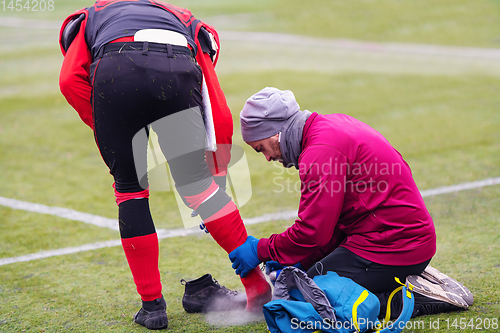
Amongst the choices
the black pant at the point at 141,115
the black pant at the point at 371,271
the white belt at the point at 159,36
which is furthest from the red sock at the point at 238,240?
the white belt at the point at 159,36

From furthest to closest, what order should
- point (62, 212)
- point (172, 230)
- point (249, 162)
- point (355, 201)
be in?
point (249, 162) → point (62, 212) → point (172, 230) → point (355, 201)

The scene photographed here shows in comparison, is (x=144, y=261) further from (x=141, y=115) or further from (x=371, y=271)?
(x=371, y=271)

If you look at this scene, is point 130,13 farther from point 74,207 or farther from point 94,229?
point 74,207

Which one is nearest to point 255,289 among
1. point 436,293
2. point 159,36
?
point 436,293

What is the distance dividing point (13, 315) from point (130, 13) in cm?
180

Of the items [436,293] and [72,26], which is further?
[436,293]

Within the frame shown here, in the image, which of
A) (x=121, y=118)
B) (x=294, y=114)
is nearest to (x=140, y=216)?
(x=121, y=118)

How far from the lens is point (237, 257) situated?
272 centimetres

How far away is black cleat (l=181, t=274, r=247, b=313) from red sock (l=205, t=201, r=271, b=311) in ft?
0.42

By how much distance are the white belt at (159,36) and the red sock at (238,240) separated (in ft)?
2.97

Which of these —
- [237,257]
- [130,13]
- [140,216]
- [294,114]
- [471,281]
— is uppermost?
[130,13]

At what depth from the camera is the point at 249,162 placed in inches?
Answer: 228

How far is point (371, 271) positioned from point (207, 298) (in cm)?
96

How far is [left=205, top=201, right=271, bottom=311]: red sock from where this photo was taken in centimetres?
272
